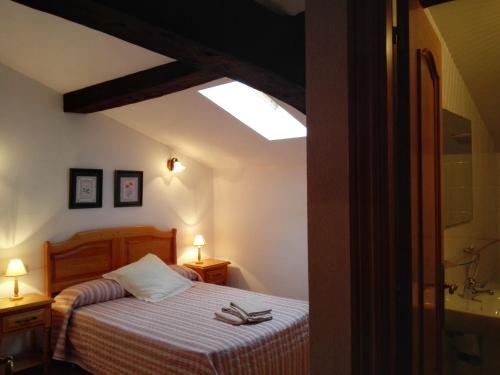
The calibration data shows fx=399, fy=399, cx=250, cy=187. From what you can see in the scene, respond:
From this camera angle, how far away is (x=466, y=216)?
2211mm

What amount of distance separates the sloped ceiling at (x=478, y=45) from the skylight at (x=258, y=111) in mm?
1626

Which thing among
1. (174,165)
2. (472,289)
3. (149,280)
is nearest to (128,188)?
(174,165)

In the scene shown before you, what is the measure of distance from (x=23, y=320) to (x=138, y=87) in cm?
202

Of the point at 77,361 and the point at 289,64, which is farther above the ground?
the point at 289,64

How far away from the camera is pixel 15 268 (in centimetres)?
321

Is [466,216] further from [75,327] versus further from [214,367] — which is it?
[75,327]

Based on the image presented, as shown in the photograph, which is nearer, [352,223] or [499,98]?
[352,223]

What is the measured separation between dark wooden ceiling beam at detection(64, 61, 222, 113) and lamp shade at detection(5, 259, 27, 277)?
1420 mm

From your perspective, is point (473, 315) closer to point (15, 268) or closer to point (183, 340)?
point (183, 340)

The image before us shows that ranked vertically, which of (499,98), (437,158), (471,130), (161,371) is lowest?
(161,371)

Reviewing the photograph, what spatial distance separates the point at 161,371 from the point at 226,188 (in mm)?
2865

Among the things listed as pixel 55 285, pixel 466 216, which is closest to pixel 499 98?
pixel 466 216

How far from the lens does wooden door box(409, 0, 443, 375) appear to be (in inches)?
48.0

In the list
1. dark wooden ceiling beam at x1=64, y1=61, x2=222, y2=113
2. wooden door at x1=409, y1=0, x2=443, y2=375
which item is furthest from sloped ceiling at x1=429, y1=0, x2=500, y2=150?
dark wooden ceiling beam at x1=64, y1=61, x2=222, y2=113
